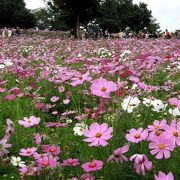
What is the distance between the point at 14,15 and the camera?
53938 millimetres

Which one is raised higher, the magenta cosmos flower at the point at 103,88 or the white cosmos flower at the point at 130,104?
the magenta cosmos flower at the point at 103,88

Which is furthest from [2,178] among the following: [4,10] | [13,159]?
[4,10]

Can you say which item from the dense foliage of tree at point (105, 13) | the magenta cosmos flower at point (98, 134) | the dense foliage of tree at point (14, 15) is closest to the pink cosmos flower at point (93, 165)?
the magenta cosmos flower at point (98, 134)

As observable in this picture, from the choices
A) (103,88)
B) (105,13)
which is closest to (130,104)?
(103,88)

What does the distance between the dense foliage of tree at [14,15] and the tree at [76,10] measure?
16781 mm

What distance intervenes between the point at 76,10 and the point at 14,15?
20073mm

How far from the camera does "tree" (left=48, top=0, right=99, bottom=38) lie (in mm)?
35719

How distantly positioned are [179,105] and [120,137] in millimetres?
565

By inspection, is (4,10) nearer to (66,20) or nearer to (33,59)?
(66,20)

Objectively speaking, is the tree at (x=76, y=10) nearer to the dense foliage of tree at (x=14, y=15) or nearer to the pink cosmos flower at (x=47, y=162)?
the dense foliage of tree at (x=14, y=15)

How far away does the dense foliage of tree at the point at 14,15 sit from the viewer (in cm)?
5350

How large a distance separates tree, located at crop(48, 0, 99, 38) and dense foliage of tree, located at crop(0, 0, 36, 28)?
16.8 meters

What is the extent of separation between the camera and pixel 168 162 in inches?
92.4

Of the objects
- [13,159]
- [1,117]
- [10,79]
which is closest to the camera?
[13,159]
